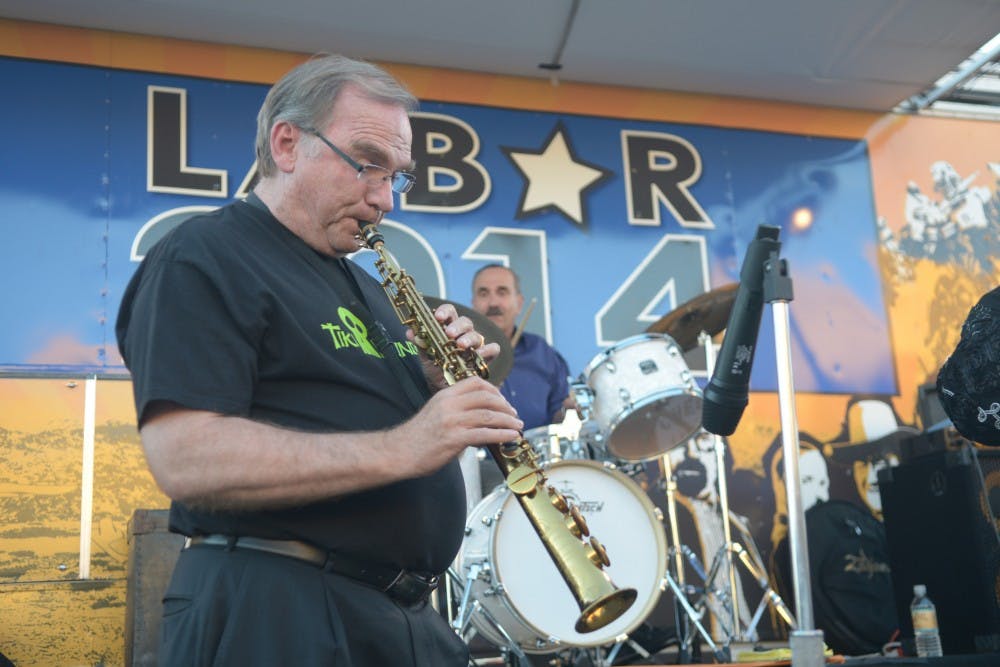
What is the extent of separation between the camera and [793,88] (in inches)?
322

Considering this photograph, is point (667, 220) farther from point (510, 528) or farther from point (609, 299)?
point (510, 528)

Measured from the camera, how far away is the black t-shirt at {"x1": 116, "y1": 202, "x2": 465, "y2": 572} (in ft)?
Result: 7.19

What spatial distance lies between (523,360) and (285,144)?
4.21 meters

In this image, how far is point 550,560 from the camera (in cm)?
532

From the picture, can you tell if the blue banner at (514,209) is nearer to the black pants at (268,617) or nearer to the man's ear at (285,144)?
the man's ear at (285,144)

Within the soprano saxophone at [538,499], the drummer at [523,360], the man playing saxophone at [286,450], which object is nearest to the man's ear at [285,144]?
the man playing saxophone at [286,450]

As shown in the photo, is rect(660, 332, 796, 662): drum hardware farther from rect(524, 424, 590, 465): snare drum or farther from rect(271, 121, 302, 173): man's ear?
rect(271, 121, 302, 173): man's ear

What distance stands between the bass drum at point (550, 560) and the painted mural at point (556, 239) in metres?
0.62

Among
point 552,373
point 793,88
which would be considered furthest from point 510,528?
point 793,88

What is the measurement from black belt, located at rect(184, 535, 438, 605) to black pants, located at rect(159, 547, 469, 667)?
14 mm

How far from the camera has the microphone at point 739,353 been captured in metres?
3.53

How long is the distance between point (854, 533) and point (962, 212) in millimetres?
2805

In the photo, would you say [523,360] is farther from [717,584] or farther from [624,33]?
[624,33]

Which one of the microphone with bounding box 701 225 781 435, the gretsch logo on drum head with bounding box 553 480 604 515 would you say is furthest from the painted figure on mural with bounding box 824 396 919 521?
the microphone with bounding box 701 225 781 435
